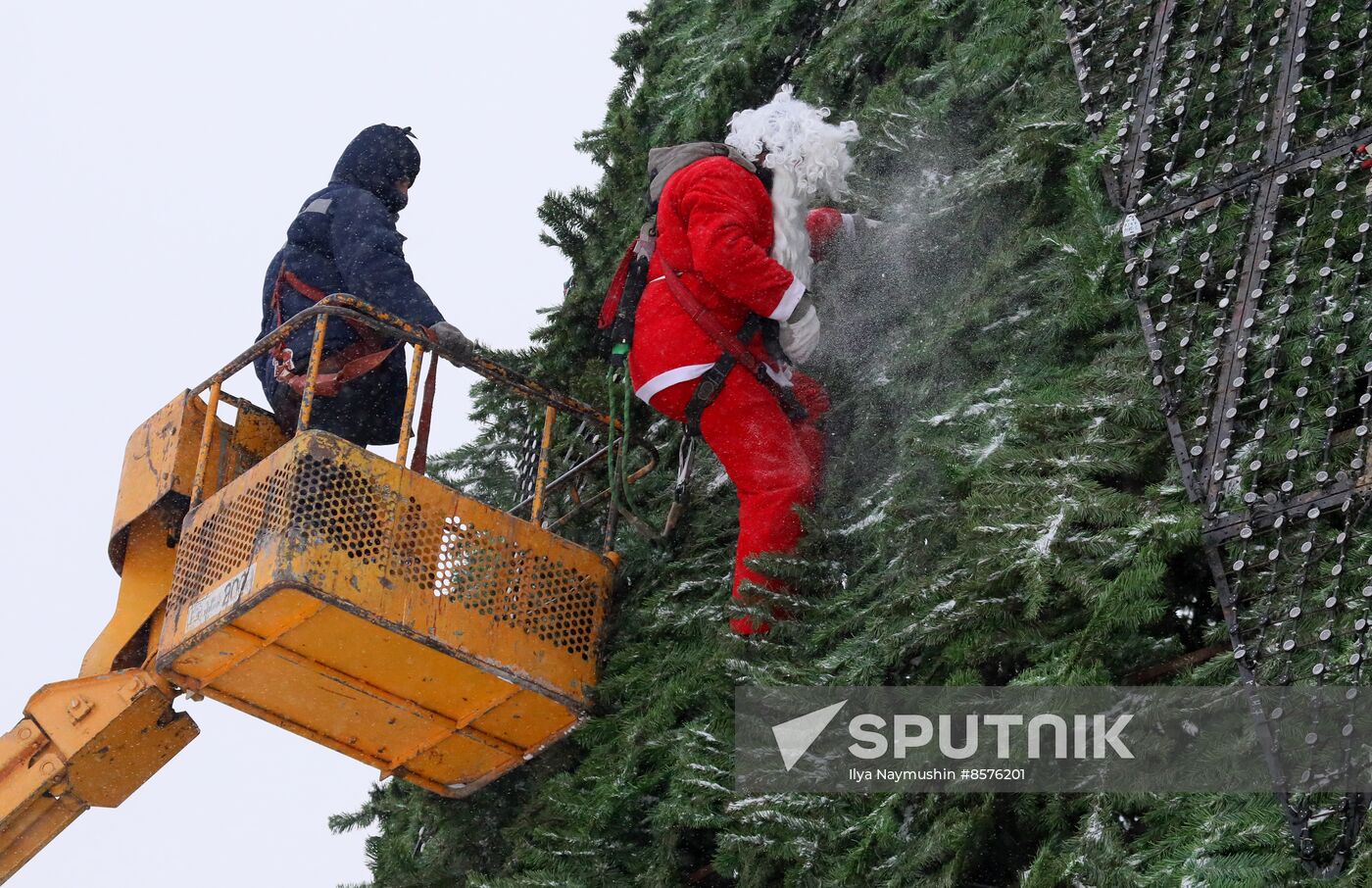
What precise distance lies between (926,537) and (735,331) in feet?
4.00

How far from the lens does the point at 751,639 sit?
6.50 m

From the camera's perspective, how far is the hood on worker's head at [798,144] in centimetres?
714

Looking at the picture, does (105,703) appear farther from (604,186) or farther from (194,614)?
(604,186)

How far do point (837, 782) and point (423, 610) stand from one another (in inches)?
67.3

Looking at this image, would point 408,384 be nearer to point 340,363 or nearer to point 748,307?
point 340,363

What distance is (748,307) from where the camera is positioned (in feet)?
22.6

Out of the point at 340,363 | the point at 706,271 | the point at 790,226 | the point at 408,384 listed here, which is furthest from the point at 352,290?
the point at 790,226

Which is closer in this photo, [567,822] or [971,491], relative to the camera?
[971,491]

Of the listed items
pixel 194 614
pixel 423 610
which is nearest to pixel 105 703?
pixel 194 614

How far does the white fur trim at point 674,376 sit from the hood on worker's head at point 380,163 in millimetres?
1729

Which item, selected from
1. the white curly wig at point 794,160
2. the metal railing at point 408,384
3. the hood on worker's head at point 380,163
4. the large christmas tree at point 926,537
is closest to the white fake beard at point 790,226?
the white curly wig at point 794,160

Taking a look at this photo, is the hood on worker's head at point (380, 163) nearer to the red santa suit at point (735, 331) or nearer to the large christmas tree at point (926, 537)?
the large christmas tree at point (926, 537)

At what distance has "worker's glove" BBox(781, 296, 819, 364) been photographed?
22.4 feet

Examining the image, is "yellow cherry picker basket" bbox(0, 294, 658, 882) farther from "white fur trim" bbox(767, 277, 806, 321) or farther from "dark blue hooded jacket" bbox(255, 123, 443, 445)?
"white fur trim" bbox(767, 277, 806, 321)
